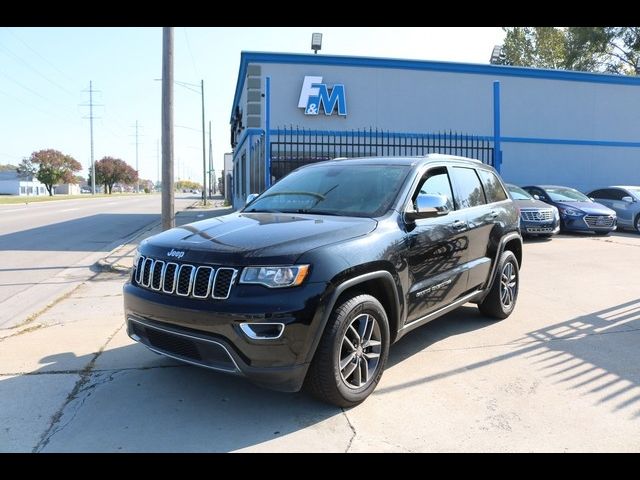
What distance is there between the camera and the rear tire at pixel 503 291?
551 cm

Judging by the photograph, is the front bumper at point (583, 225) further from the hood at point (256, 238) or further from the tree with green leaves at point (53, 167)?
the tree with green leaves at point (53, 167)

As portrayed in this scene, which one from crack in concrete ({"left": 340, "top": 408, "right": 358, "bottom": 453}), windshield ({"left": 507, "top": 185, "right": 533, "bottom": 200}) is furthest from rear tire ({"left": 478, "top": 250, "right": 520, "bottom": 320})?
windshield ({"left": 507, "top": 185, "right": 533, "bottom": 200})

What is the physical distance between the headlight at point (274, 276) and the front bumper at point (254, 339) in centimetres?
5

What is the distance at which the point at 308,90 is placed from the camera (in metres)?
16.2

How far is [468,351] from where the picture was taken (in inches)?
184

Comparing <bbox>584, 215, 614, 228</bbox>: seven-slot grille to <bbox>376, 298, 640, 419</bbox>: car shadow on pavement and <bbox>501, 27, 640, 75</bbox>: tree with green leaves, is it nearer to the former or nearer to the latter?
<bbox>376, 298, 640, 419</bbox>: car shadow on pavement

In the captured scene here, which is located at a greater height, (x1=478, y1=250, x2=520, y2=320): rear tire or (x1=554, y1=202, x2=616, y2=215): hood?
(x1=554, y1=202, x2=616, y2=215): hood

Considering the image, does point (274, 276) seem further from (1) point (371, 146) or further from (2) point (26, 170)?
(2) point (26, 170)

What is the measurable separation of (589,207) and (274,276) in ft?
43.1

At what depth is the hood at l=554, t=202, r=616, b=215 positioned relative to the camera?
1352 cm
